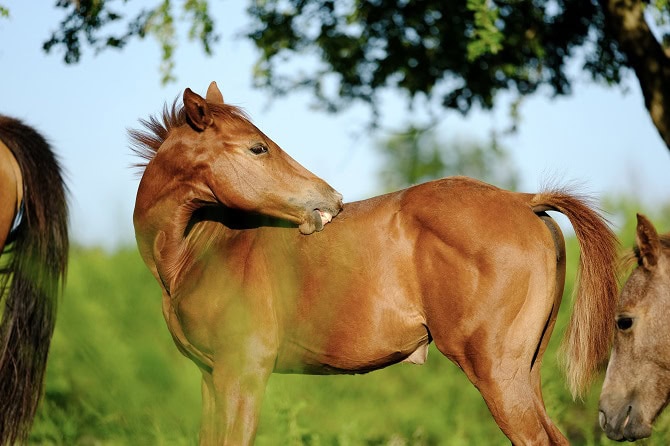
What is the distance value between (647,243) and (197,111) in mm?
2433

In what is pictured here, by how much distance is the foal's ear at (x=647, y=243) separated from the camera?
379 cm

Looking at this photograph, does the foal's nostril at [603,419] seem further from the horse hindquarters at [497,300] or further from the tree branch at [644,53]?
the tree branch at [644,53]

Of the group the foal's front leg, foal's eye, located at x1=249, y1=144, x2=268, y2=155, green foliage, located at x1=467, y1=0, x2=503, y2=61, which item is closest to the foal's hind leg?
the foal's front leg

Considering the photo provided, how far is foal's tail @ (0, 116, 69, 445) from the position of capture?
4.38m

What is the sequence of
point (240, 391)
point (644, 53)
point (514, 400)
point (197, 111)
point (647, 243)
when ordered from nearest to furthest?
point (514, 400), point (240, 391), point (197, 111), point (647, 243), point (644, 53)

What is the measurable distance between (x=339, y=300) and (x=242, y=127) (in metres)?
1.02

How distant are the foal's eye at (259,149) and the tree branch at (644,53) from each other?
400 centimetres

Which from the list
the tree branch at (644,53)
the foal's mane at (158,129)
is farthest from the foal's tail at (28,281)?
the tree branch at (644,53)

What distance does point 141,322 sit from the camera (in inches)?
44.2

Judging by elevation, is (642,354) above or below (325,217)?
below

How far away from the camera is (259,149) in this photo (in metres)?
3.75

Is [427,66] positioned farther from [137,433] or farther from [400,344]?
[137,433]

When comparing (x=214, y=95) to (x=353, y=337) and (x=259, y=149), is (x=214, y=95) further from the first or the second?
(x=353, y=337)

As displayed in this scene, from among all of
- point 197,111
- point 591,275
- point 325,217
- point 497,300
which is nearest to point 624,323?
point 591,275
